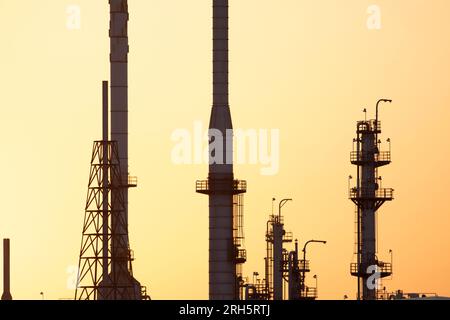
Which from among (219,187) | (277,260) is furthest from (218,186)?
(277,260)

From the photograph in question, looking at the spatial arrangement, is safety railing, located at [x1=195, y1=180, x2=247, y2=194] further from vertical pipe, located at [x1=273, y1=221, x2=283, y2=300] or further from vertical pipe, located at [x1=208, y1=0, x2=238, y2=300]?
vertical pipe, located at [x1=273, y1=221, x2=283, y2=300]

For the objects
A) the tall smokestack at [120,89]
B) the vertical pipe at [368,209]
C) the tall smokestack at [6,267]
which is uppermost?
the tall smokestack at [120,89]

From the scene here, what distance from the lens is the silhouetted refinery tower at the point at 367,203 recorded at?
103 m

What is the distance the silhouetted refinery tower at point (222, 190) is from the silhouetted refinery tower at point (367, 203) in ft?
19.1

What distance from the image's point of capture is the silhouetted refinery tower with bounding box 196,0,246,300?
10075 centimetres

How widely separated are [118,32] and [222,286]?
16145 mm

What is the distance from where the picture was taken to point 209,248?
4149 inches

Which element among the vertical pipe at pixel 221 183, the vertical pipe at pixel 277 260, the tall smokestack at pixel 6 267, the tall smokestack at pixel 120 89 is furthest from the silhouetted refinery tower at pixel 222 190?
the tall smokestack at pixel 6 267

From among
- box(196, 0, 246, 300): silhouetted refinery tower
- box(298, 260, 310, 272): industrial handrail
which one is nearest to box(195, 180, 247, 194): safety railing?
box(196, 0, 246, 300): silhouetted refinery tower

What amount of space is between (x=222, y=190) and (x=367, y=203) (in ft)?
24.0

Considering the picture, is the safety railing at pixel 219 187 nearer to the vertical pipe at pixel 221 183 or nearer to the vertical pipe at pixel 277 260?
the vertical pipe at pixel 221 183

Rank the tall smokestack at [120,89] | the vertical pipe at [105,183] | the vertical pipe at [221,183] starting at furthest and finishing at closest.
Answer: the tall smokestack at [120,89]
the vertical pipe at [105,183]
the vertical pipe at [221,183]
